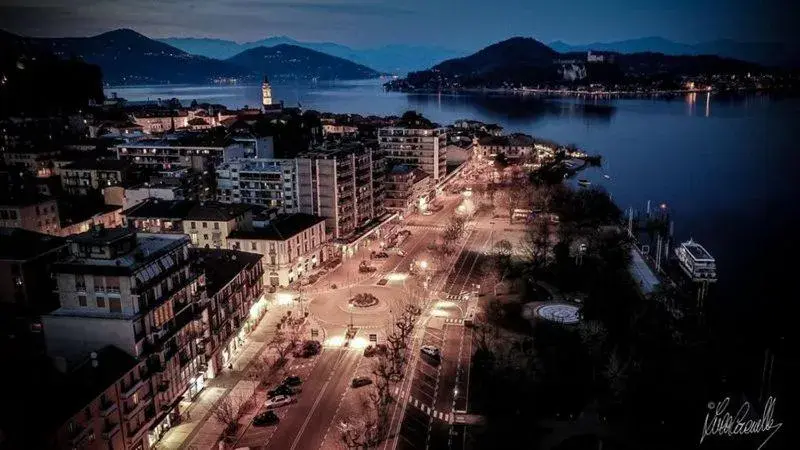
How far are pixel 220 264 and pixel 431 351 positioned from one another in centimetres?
1175

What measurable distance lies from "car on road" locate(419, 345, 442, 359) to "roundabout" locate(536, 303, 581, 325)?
758 centimetres

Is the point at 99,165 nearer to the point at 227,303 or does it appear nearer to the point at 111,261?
the point at 227,303

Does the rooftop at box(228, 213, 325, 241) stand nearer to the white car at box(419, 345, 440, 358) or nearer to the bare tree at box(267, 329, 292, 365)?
the bare tree at box(267, 329, 292, 365)

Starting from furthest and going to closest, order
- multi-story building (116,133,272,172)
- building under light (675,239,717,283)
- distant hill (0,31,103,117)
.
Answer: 1. distant hill (0,31,103,117)
2. multi-story building (116,133,272,172)
3. building under light (675,239,717,283)

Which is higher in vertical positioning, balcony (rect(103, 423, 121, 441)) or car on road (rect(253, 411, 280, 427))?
balcony (rect(103, 423, 121, 441))

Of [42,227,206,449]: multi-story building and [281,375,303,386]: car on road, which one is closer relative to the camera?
[42,227,206,449]: multi-story building

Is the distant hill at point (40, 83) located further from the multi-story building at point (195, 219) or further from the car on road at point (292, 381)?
the car on road at point (292, 381)

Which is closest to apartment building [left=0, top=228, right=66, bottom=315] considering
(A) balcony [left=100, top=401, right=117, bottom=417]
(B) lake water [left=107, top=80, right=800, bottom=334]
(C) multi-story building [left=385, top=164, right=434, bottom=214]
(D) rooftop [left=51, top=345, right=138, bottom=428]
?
(D) rooftop [left=51, top=345, right=138, bottom=428]

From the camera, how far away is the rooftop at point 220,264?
29.3m

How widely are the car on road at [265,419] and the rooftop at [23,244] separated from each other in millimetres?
14287

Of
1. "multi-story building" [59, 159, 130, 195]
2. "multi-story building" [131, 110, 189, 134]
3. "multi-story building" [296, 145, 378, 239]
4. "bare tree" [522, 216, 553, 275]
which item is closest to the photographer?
"bare tree" [522, 216, 553, 275]

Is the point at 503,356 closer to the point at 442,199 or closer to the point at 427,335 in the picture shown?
the point at 427,335

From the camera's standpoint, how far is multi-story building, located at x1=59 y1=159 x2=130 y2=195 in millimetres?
55062

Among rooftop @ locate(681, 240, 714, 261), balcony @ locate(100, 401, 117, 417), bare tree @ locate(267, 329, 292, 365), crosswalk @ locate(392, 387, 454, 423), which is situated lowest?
crosswalk @ locate(392, 387, 454, 423)
